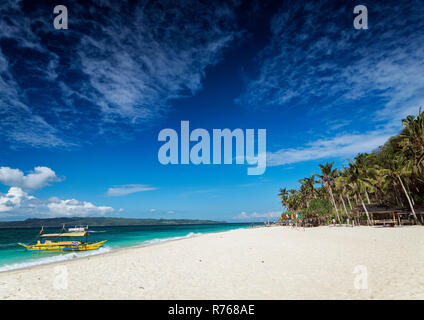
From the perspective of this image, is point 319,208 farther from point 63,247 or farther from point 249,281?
point 249,281

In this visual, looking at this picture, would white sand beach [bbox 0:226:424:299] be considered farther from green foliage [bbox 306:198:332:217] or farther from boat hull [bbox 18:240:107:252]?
green foliage [bbox 306:198:332:217]

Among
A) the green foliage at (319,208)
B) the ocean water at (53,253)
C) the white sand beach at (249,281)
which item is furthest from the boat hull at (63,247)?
the green foliage at (319,208)

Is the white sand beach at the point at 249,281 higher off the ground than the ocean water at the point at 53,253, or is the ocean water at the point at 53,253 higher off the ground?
the white sand beach at the point at 249,281

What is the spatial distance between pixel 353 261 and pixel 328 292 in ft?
17.4

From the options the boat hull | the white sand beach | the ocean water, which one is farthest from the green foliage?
the boat hull

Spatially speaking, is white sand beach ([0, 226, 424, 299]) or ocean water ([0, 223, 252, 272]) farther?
ocean water ([0, 223, 252, 272])

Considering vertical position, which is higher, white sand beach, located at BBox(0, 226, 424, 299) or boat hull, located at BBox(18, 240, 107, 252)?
white sand beach, located at BBox(0, 226, 424, 299)

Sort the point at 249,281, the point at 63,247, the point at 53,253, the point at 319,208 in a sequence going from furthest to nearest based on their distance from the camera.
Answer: the point at 319,208, the point at 63,247, the point at 53,253, the point at 249,281

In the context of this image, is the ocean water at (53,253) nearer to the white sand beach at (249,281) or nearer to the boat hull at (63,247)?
the boat hull at (63,247)

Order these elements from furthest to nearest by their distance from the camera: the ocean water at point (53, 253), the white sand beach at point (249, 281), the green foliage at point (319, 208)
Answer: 1. the green foliage at point (319, 208)
2. the ocean water at point (53, 253)
3. the white sand beach at point (249, 281)

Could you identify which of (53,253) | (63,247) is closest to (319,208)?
(63,247)
